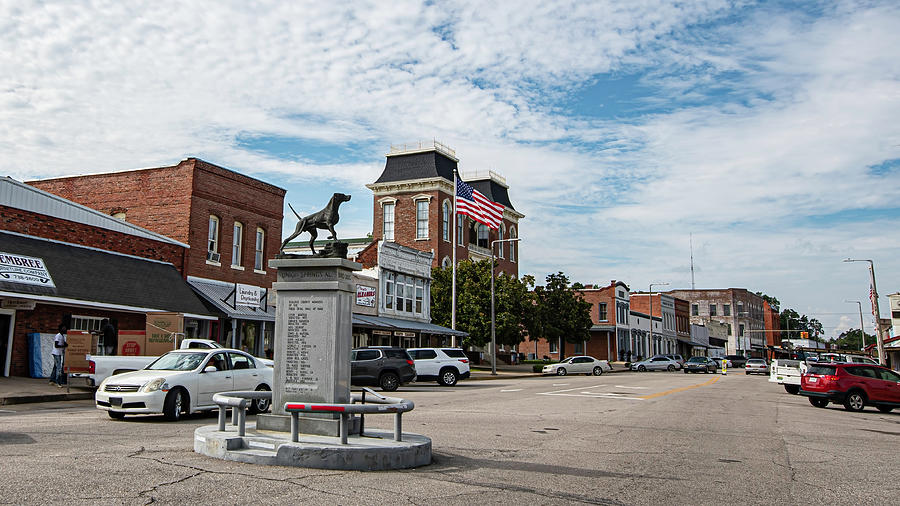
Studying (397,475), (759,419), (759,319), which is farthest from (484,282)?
(759,319)

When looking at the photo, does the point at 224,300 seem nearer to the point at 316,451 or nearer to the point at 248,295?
the point at 248,295

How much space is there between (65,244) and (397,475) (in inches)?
826

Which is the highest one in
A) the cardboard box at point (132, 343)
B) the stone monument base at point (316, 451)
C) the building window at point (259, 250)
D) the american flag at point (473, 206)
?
the american flag at point (473, 206)

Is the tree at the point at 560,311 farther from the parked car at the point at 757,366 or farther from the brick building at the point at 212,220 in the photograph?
the brick building at the point at 212,220

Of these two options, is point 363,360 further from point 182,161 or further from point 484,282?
point 484,282

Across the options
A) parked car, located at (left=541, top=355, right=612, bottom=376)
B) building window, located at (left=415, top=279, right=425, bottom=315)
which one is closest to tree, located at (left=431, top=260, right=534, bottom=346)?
building window, located at (left=415, top=279, right=425, bottom=315)

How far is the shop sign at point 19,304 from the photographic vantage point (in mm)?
21844

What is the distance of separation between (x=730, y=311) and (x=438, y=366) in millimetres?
100644

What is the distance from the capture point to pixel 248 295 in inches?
1257

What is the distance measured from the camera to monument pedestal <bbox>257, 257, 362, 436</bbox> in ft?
32.1

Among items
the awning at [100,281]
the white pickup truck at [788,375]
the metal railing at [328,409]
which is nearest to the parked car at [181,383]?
the metal railing at [328,409]

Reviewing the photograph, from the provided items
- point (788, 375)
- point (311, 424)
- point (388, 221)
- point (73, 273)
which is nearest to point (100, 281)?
point (73, 273)

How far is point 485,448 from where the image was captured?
11336mm

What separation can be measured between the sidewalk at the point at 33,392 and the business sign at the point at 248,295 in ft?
32.7
